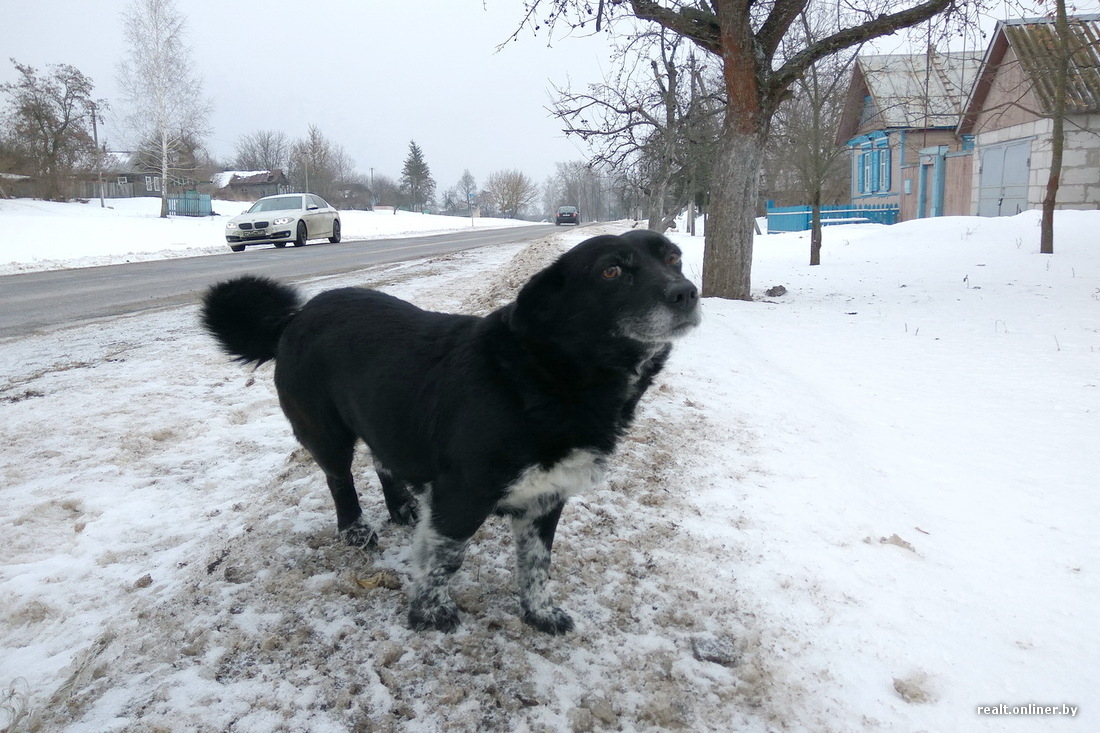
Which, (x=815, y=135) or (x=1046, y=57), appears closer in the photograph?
(x=1046, y=57)

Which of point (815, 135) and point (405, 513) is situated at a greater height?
point (815, 135)

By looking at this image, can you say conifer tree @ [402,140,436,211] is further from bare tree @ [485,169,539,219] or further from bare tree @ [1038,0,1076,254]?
bare tree @ [1038,0,1076,254]

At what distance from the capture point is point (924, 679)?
7.74ft

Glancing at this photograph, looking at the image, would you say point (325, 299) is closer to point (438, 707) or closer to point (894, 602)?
point (438, 707)

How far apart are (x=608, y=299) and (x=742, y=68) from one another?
29.8 ft

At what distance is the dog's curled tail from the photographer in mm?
3152

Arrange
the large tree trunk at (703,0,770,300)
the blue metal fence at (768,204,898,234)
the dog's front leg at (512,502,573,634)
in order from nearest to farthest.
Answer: the dog's front leg at (512,502,573,634) < the large tree trunk at (703,0,770,300) < the blue metal fence at (768,204,898,234)

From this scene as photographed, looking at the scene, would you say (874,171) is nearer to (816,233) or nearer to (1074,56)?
(1074,56)

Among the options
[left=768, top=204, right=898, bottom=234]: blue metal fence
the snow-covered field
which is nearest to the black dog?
the snow-covered field

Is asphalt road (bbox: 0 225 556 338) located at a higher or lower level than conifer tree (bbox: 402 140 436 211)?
lower

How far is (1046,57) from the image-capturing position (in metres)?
13.5

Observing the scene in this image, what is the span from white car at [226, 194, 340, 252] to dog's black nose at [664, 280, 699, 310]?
21.8 meters

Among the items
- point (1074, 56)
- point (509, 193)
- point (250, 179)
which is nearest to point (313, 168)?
point (250, 179)

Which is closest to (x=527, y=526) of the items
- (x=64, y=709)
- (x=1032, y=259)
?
(x=64, y=709)
